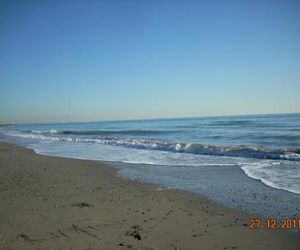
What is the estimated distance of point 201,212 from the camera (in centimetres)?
575

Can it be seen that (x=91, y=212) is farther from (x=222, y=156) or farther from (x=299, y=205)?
(x=222, y=156)

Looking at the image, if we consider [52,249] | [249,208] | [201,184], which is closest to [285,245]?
[249,208]

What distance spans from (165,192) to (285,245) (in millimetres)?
3517
